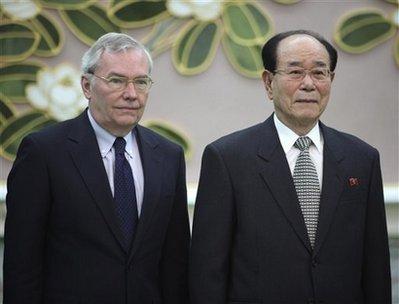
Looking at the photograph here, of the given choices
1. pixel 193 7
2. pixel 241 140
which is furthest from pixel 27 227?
pixel 193 7

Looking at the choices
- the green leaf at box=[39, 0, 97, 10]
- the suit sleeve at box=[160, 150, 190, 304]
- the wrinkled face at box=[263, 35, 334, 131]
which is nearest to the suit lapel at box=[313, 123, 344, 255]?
the wrinkled face at box=[263, 35, 334, 131]

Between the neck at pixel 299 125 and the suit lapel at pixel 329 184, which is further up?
the neck at pixel 299 125

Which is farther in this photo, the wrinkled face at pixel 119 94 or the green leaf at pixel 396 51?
the green leaf at pixel 396 51

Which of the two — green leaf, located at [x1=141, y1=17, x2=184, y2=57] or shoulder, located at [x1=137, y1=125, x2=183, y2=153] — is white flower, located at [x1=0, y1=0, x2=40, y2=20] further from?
shoulder, located at [x1=137, y1=125, x2=183, y2=153]

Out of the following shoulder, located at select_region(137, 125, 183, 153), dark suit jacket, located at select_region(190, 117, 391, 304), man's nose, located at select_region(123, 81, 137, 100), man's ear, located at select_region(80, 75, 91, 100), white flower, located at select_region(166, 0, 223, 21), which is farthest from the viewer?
white flower, located at select_region(166, 0, 223, 21)

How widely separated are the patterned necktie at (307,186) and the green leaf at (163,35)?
5.94 feet

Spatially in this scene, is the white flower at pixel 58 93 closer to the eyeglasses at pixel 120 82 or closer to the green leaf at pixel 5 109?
the green leaf at pixel 5 109

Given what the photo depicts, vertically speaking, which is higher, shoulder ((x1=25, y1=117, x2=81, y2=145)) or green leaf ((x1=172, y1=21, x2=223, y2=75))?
green leaf ((x1=172, y1=21, x2=223, y2=75))

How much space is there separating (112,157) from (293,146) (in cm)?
65

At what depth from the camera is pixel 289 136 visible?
2875mm

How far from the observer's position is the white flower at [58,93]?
14.9ft

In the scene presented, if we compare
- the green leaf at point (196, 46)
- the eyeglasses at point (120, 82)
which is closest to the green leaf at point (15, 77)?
the green leaf at point (196, 46)

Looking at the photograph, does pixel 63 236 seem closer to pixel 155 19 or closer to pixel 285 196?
pixel 285 196

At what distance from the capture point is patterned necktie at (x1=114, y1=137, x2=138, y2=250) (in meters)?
2.86
